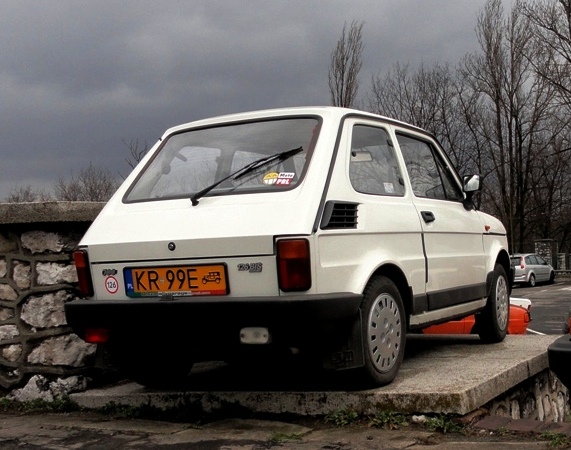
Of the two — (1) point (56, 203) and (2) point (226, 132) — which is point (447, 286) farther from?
(1) point (56, 203)

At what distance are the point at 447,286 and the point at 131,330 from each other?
2.34 metres

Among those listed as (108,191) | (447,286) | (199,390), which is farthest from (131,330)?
(108,191)

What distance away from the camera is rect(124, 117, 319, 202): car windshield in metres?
4.34

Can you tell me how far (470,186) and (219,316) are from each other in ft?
9.63

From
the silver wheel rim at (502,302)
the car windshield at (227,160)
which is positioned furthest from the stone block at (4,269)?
the silver wheel rim at (502,302)

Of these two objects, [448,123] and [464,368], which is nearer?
[464,368]

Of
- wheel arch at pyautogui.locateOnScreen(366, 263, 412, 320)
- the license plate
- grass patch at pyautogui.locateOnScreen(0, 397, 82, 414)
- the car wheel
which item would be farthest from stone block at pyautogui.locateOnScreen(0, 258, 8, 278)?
the car wheel

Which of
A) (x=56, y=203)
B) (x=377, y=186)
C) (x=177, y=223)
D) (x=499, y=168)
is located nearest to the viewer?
(x=177, y=223)

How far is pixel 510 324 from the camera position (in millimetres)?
8633

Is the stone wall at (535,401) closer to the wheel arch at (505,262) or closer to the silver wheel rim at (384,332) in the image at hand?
the silver wheel rim at (384,332)

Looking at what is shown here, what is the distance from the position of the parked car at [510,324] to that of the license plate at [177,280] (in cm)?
329

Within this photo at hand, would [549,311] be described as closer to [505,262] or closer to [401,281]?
[505,262]

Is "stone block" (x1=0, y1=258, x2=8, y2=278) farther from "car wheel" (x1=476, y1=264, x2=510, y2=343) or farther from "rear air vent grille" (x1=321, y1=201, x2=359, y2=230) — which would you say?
"car wheel" (x1=476, y1=264, x2=510, y2=343)

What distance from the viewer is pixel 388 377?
4387mm
